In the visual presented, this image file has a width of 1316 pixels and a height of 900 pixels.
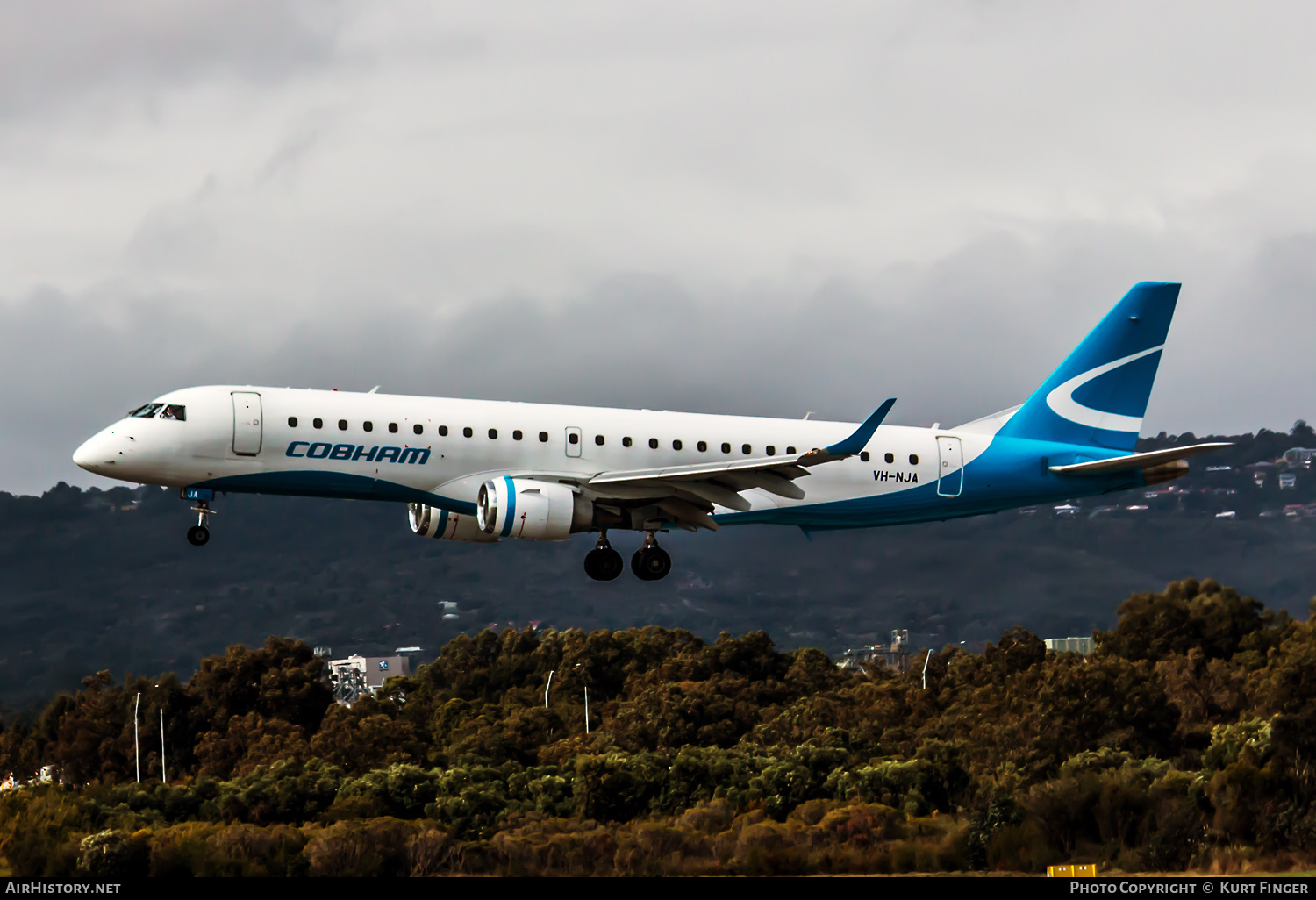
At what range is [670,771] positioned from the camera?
69688mm

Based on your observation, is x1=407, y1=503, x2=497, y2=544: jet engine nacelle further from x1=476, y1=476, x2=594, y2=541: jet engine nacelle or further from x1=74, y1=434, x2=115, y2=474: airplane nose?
x1=74, y1=434, x2=115, y2=474: airplane nose

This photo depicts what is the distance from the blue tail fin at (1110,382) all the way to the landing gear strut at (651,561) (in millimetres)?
10967

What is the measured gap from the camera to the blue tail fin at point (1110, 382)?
153 ft

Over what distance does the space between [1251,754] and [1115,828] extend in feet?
23.8

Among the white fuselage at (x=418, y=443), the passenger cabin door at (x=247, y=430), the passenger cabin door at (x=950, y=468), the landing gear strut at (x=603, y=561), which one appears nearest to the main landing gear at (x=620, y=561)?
the landing gear strut at (x=603, y=561)

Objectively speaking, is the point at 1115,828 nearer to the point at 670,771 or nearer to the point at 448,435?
the point at 670,771

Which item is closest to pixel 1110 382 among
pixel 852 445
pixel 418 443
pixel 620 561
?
pixel 852 445

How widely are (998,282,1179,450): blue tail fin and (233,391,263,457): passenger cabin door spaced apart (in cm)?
2084

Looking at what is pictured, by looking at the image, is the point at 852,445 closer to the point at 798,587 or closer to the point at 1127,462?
the point at 1127,462

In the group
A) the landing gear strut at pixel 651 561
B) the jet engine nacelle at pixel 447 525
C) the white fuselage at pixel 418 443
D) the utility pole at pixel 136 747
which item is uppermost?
the white fuselage at pixel 418 443

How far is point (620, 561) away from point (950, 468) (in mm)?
9450

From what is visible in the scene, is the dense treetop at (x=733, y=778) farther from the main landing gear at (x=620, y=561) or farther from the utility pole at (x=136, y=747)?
the main landing gear at (x=620, y=561)

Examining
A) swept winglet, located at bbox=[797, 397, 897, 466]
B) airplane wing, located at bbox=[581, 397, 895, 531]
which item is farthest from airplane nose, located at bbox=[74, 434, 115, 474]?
swept winglet, located at bbox=[797, 397, 897, 466]

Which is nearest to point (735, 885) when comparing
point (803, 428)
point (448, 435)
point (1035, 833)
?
point (1035, 833)
